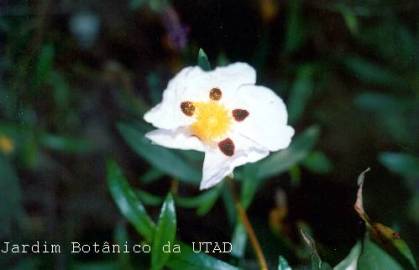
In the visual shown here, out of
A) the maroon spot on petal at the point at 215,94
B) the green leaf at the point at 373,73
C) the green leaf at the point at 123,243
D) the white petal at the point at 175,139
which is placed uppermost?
the maroon spot on petal at the point at 215,94

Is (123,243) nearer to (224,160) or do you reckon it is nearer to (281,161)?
(281,161)

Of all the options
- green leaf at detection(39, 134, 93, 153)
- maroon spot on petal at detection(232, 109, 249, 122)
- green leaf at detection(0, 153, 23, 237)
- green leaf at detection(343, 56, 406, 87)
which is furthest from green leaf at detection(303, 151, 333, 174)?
green leaf at detection(0, 153, 23, 237)

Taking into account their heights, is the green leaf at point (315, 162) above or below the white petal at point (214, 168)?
below

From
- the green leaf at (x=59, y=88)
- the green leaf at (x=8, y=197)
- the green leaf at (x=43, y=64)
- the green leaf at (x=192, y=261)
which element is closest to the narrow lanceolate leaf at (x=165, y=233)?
the green leaf at (x=192, y=261)

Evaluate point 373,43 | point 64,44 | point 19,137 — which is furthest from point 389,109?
point 19,137

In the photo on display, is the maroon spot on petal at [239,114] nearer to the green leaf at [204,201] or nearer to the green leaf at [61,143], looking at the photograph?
the green leaf at [204,201]

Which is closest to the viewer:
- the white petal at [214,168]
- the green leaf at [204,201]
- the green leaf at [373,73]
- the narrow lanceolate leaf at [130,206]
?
the white petal at [214,168]

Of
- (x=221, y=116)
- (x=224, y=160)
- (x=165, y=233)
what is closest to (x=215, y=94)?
(x=221, y=116)

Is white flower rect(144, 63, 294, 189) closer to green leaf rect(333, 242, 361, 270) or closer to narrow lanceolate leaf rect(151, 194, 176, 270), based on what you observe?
narrow lanceolate leaf rect(151, 194, 176, 270)
